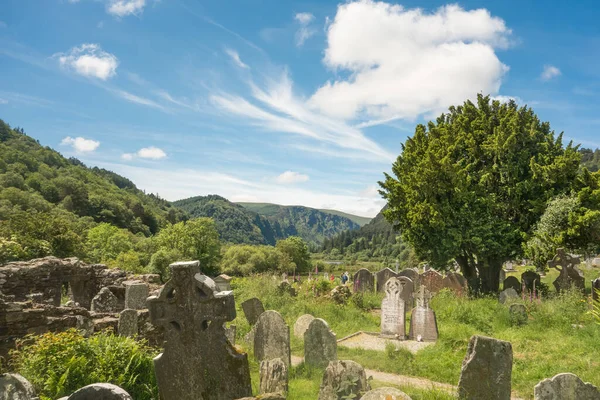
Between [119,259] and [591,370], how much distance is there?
38452 mm

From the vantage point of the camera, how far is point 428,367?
373 inches

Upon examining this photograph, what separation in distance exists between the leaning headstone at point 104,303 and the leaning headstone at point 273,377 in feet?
28.2

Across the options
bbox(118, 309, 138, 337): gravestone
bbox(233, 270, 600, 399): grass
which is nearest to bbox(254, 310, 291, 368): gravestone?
bbox(233, 270, 600, 399): grass

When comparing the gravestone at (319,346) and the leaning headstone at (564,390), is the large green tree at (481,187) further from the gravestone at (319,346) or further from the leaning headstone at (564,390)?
the leaning headstone at (564,390)

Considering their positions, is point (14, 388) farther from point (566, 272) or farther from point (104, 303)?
point (566, 272)

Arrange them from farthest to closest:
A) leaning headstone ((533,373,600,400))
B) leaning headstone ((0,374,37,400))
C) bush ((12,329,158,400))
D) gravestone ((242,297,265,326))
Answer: gravestone ((242,297,265,326))
bush ((12,329,158,400))
leaning headstone ((533,373,600,400))
leaning headstone ((0,374,37,400))

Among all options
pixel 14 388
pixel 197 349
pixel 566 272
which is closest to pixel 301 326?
pixel 197 349

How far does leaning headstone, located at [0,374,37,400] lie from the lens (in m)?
4.42

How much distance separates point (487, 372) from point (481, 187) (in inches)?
621

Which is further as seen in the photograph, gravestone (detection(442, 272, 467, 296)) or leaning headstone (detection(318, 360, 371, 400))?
gravestone (detection(442, 272, 467, 296))

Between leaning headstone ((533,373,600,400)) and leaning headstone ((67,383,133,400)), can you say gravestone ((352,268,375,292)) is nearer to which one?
leaning headstone ((533,373,600,400))

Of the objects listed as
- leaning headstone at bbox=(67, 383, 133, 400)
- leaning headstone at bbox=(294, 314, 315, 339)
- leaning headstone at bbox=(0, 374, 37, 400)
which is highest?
leaning headstone at bbox=(67, 383, 133, 400)

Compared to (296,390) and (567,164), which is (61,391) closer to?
(296,390)

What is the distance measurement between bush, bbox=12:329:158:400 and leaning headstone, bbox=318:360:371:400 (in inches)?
107
